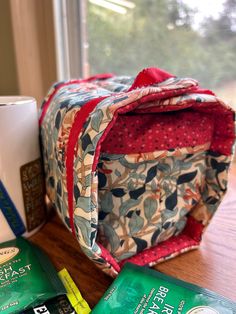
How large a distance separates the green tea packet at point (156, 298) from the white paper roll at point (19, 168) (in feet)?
0.57

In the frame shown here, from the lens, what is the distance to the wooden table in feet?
1.18

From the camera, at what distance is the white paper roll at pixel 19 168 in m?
0.39

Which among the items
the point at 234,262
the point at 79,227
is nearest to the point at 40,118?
the point at 79,227

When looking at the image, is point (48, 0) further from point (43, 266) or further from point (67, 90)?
point (43, 266)

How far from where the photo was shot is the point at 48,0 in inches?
24.6

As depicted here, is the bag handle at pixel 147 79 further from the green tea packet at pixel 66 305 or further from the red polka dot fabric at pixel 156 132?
the green tea packet at pixel 66 305

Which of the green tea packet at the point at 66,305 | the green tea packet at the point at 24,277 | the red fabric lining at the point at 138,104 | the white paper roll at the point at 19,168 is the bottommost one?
the green tea packet at the point at 66,305

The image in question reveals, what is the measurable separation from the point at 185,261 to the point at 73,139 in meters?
0.22

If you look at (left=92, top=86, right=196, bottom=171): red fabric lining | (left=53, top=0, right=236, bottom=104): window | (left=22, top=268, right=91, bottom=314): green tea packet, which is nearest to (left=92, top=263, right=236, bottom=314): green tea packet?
(left=22, top=268, right=91, bottom=314): green tea packet

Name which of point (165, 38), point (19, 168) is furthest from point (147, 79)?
point (165, 38)

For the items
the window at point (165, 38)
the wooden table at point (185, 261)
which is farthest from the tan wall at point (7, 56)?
the wooden table at point (185, 261)

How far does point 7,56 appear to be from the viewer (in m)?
0.63

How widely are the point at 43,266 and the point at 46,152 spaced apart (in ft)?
0.51

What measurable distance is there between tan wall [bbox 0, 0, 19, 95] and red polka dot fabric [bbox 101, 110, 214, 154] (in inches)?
16.0
